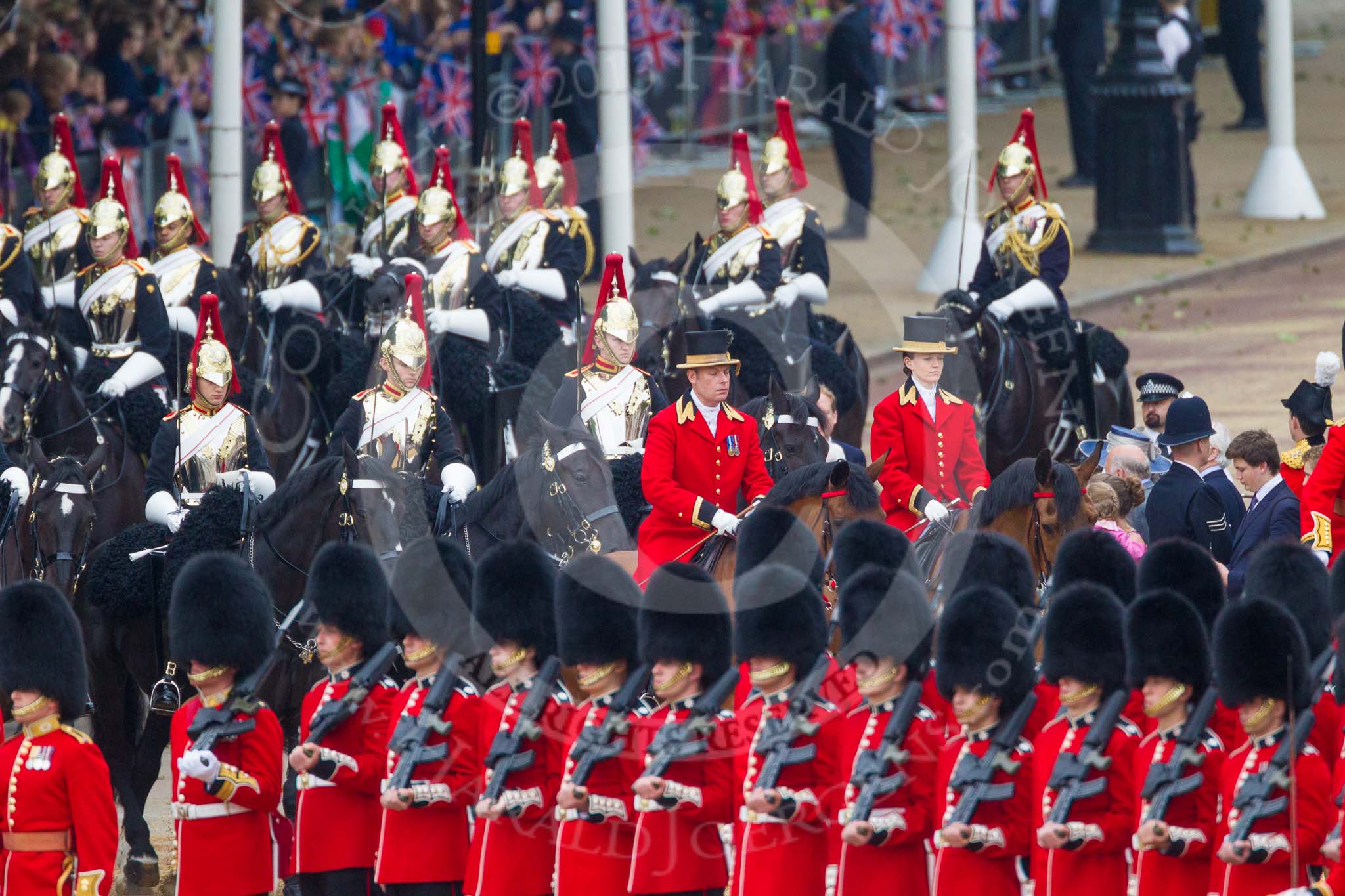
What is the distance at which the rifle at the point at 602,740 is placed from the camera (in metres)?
6.89

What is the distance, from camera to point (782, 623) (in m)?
7.07

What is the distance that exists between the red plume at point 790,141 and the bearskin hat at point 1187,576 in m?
5.87

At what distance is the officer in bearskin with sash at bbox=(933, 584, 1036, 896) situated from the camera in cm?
667

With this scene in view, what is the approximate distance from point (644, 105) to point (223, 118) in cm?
622

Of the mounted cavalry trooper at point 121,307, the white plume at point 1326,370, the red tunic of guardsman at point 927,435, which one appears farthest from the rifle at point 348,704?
the mounted cavalry trooper at point 121,307

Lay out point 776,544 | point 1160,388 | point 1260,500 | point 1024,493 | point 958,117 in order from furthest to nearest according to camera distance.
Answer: point 958,117, point 1160,388, point 1260,500, point 1024,493, point 776,544

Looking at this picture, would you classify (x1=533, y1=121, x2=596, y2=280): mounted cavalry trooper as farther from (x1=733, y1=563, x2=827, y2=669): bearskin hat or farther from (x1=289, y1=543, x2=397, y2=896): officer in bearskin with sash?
(x1=733, y1=563, x2=827, y2=669): bearskin hat

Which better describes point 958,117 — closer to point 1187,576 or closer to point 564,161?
point 564,161

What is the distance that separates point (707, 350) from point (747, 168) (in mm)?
4231

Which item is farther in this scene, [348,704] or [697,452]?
[697,452]

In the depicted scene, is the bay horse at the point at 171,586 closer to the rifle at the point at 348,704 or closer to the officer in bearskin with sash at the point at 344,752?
the officer in bearskin with sash at the point at 344,752

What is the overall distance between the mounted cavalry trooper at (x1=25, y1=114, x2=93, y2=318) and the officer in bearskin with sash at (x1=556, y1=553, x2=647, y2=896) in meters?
6.22

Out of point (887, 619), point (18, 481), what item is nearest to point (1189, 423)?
point (887, 619)

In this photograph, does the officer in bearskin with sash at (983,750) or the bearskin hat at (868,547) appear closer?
the officer in bearskin with sash at (983,750)
